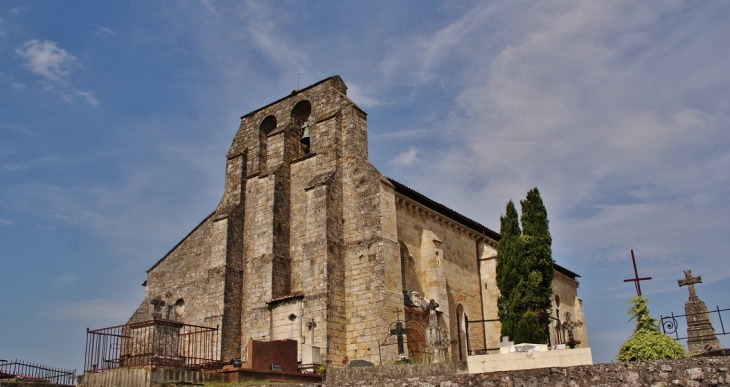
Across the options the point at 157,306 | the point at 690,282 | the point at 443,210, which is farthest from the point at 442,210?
the point at 157,306

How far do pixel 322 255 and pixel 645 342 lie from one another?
12076 millimetres

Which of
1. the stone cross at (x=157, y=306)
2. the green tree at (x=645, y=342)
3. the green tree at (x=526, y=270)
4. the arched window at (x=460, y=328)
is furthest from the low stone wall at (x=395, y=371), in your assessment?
the stone cross at (x=157, y=306)

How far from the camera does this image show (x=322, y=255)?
75.9 feet

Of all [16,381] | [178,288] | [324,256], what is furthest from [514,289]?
[16,381]

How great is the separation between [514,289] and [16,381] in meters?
17.8

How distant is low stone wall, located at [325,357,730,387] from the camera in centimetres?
539

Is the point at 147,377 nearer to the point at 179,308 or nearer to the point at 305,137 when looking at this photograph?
the point at 179,308

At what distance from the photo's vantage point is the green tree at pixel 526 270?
23.7 meters

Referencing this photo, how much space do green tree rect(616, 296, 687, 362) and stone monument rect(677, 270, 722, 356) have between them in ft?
8.31

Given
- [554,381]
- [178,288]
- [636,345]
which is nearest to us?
[554,381]

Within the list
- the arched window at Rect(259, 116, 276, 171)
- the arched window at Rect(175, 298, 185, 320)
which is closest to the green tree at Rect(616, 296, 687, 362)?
the arched window at Rect(259, 116, 276, 171)

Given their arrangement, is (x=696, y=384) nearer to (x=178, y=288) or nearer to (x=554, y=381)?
(x=554, y=381)

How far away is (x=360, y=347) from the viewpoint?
22.3 m

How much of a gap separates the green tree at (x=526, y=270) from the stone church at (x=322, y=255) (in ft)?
8.33
